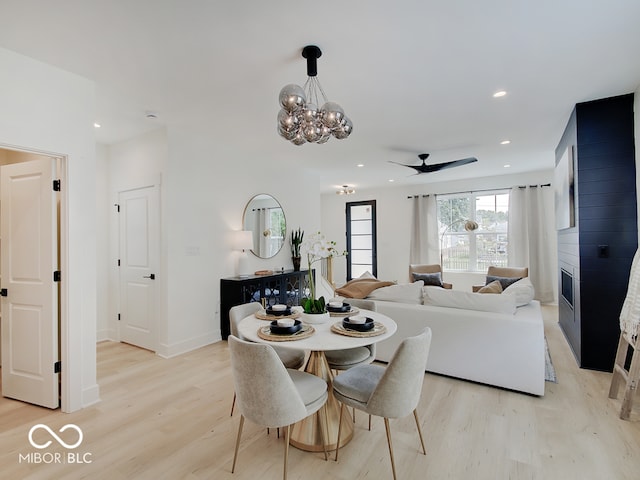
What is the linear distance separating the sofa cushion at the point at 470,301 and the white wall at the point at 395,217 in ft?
14.8

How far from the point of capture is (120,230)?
4426 millimetres

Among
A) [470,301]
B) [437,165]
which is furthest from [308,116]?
[437,165]

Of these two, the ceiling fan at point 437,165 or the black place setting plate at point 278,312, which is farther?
the ceiling fan at point 437,165

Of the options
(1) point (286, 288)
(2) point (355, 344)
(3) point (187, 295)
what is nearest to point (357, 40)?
(2) point (355, 344)

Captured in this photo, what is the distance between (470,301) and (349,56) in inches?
93.0

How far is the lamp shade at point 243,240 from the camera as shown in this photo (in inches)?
181

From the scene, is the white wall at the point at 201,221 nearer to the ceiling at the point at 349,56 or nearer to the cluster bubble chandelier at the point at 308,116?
the ceiling at the point at 349,56

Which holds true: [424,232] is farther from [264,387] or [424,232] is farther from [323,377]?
[264,387]

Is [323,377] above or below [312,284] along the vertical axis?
below

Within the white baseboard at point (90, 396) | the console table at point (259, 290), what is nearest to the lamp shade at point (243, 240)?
the console table at point (259, 290)

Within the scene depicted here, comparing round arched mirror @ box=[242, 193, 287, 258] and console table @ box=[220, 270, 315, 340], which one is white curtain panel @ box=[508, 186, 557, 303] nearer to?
console table @ box=[220, 270, 315, 340]

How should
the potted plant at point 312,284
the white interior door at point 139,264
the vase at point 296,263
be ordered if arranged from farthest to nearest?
the vase at point 296,263
the white interior door at point 139,264
the potted plant at point 312,284

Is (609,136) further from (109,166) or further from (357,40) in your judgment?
(109,166)

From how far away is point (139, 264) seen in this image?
4.18m
